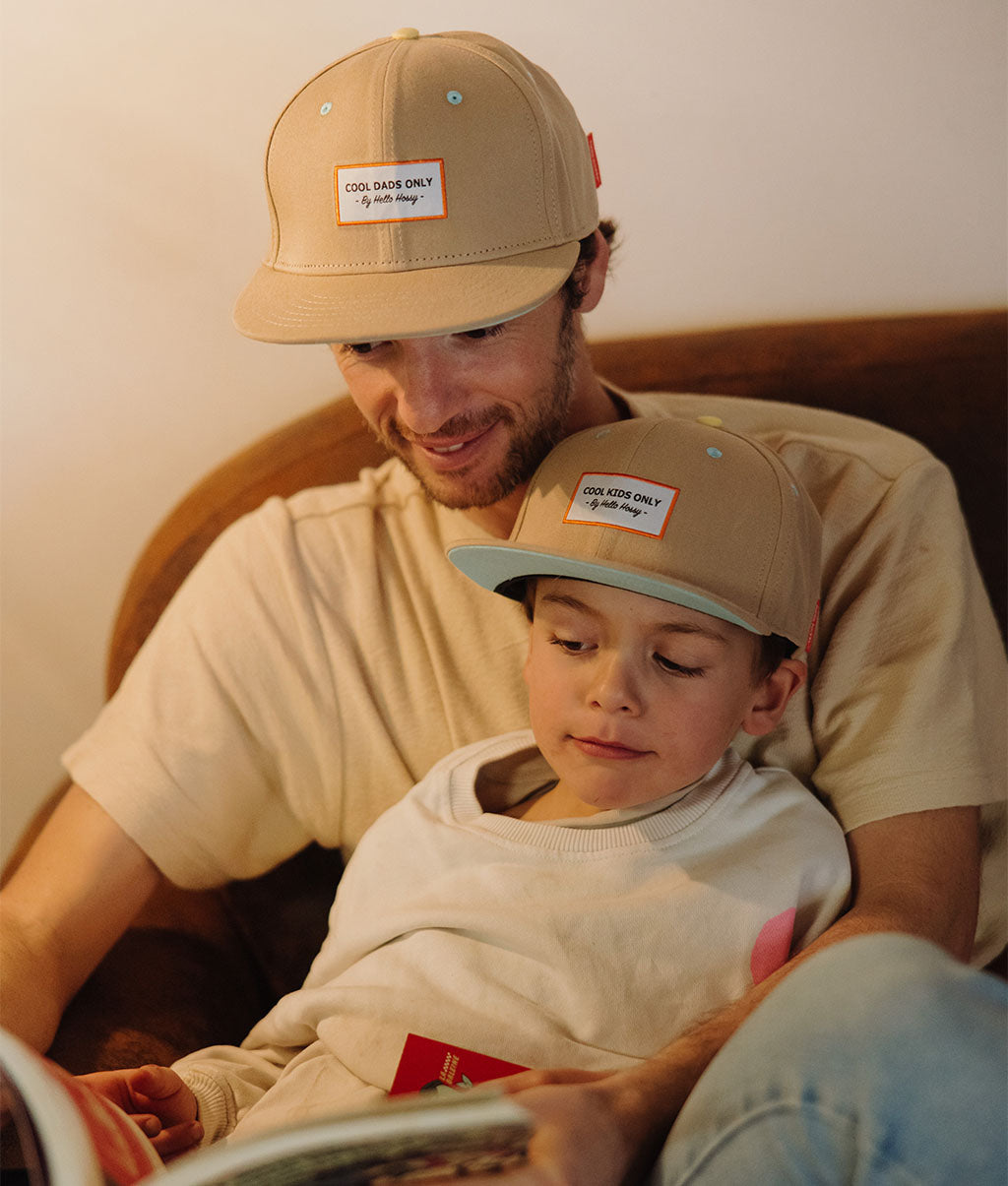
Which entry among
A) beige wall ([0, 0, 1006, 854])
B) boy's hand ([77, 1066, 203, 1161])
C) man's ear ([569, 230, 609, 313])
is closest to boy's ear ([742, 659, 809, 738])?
man's ear ([569, 230, 609, 313])

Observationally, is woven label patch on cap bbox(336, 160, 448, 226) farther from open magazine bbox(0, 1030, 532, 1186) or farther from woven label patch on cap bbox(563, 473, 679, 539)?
open magazine bbox(0, 1030, 532, 1186)

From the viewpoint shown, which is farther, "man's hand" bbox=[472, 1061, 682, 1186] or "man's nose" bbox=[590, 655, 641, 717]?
"man's nose" bbox=[590, 655, 641, 717]

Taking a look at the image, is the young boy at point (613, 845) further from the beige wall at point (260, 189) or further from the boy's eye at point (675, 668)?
the beige wall at point (260, 189)

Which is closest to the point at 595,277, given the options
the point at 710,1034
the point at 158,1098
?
the point at 710,1034

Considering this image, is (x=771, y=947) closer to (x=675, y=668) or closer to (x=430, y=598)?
(x=675, y=668)

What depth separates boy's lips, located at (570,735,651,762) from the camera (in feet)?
3.39

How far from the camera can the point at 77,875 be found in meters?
1.21

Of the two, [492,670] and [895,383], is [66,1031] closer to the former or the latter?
[492,670]

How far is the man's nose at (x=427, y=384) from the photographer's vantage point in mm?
1136

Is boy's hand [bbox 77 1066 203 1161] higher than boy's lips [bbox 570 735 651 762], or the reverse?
boy's lips [bbox 570 735 651 762]

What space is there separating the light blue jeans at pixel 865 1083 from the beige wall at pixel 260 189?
43.6 inches

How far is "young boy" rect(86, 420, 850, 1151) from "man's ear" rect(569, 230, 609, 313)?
20 centimetres

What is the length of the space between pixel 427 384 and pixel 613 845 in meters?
0.47

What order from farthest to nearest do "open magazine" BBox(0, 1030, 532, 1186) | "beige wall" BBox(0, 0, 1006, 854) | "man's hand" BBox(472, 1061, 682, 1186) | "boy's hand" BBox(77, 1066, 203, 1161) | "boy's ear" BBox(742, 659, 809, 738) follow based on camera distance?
"beige wall" BBox(0, 0, 1006, 854)
"boy's ear" BBox(742, 659, 809, 738)
"boy's hand" BBox(77, 1066, 203, 1161)
"man's hand" BBox(472, 1061, 682, 1186)
"open magazine" BBox(0, 1030, 532, 1186)
